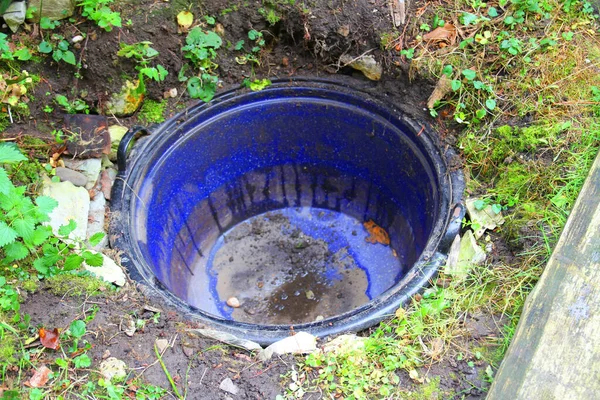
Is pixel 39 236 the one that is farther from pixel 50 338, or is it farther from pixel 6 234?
pixel 50 338

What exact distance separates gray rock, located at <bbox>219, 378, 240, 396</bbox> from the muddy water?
0.99 m

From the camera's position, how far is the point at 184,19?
2516 mm

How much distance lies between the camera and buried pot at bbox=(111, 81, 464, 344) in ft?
8.13

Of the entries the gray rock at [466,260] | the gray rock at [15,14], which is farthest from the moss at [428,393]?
the gray rock at [15,14]

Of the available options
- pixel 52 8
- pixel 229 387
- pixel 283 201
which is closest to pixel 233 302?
pixel 283 201

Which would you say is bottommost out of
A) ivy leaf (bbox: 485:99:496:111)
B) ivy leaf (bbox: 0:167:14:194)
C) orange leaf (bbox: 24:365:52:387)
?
orange leaf (bbox: 24:365:52:387)

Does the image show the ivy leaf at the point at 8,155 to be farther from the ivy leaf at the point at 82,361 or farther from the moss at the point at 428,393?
the moss at the point at 428,393

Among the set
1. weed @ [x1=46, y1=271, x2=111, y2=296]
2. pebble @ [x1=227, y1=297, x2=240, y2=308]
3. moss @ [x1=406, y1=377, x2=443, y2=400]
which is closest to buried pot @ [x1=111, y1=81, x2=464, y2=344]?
pebble @ [x1=227, y1=297, x2=240, y2=308]

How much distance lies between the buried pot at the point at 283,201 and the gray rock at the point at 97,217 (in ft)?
0.17

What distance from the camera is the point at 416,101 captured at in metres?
2.50

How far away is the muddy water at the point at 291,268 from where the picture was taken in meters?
2.79

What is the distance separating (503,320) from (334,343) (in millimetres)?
583

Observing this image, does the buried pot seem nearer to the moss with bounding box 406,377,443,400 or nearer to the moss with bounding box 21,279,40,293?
the moss with bounding box 21,279,40,293

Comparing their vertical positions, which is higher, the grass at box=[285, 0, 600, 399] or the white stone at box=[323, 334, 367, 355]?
the grass at box=[285, 0, 600, 399]
